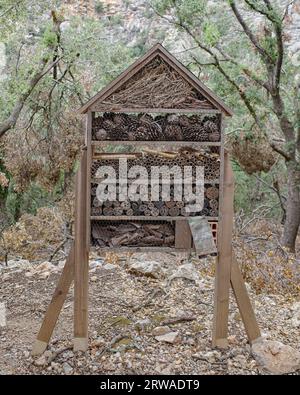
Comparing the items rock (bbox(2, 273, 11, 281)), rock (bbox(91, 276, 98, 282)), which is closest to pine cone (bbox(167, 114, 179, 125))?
rock (bbox(91, 276, 98, 282))

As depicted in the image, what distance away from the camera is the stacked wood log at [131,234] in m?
4.20

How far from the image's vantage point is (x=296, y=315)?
5465 mm

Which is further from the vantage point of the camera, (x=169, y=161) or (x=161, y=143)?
(x=169, y=161)

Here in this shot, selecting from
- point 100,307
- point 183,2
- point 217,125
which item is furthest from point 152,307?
point 183,2

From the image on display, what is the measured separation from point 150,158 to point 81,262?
115cm

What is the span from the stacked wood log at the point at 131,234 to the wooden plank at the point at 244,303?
693 millimetres

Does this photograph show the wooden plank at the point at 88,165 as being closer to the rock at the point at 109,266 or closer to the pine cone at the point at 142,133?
the pine cone at the point at 142,133

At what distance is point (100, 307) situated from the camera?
556cm

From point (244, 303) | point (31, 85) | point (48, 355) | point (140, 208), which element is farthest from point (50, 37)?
point (244, 303)

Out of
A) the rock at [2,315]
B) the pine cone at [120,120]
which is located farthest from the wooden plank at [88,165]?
the rock at [2,315]

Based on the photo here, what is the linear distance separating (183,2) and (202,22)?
749mm

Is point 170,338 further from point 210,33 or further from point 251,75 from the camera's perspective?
point 251,75

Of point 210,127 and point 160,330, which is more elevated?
point 210,127
